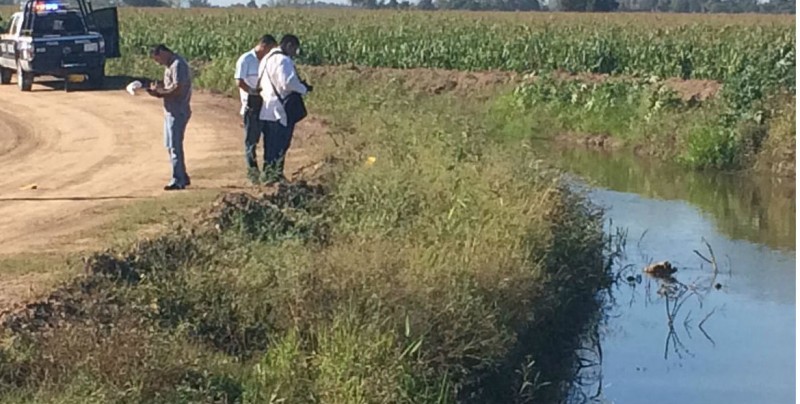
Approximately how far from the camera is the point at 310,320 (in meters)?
9.81

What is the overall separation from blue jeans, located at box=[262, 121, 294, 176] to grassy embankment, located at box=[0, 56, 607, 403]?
21.7 inches

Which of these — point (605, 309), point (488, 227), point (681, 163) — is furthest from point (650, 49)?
point (488, 227)

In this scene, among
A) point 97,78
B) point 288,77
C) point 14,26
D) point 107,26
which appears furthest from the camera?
point 107,26

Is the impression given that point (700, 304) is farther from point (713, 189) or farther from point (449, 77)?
point (449, 77)

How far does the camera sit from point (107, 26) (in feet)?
97.9

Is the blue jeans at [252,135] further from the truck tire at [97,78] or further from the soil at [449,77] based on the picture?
the soil at [449,77]

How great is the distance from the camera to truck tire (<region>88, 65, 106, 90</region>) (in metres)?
28.3

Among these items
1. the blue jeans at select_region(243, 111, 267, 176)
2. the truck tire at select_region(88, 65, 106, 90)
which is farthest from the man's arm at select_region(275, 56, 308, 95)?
the truck tire at select_region(88, 65, 106, 90)

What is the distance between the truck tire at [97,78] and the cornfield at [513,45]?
25.9 ft

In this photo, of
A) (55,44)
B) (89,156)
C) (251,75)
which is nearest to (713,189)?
(89,156)

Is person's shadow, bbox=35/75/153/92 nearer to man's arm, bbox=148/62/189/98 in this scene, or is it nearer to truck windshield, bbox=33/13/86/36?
truck windshield, bbox=33/13/86/36

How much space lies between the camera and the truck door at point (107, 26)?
29.5 metres

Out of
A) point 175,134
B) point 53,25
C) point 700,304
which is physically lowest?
point 700,304

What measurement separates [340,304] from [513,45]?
2677 cm
